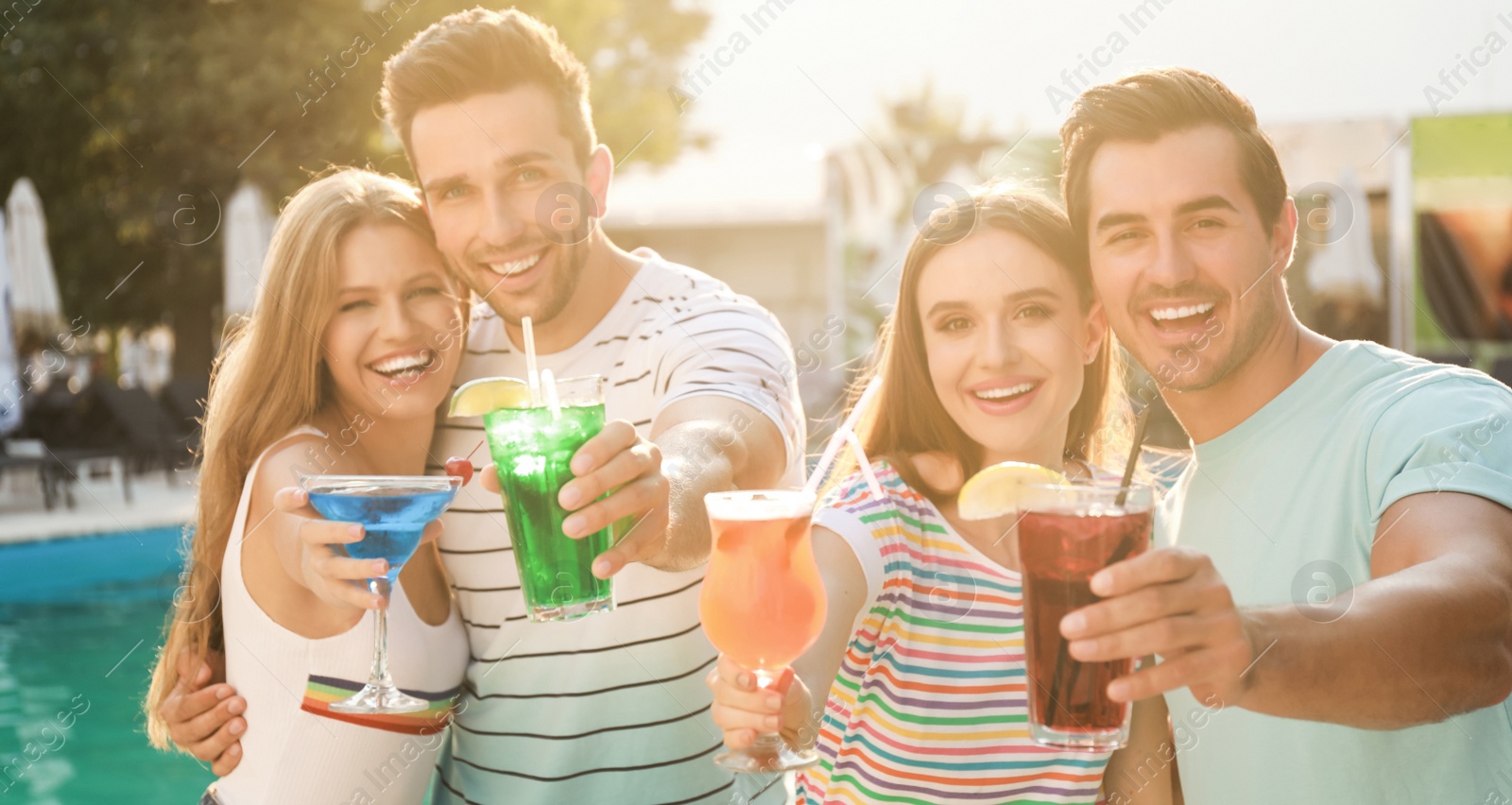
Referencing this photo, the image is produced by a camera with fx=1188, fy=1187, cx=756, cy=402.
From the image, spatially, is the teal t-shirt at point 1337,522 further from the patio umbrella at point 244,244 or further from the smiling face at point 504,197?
the patio umbrella at point 244,244

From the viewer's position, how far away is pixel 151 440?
13.5 meters

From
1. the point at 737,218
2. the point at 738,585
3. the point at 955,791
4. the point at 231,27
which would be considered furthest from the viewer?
the point at 737,218

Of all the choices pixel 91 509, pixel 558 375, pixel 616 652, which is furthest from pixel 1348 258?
pixel 91 509

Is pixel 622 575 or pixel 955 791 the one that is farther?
pixel 622 575

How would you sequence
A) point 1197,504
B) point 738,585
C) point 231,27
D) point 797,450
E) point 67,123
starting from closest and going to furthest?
1. point 738,585
2. point 1197,504
3. point 797,450
4. point 231,27
5. point 67,123

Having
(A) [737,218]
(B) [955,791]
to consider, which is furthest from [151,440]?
(B) [955,791]

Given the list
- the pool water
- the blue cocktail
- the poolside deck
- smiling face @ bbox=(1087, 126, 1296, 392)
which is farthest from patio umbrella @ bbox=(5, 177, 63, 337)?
smiling face @ bbox=(1087, 126, 1296, 392)

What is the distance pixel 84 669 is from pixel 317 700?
6.26 meters

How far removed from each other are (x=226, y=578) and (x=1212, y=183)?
2.16 metres

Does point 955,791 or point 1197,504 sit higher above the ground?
point 1197,504

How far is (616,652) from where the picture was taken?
103 inches

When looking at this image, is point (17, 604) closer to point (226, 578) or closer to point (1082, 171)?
point (226, 578)

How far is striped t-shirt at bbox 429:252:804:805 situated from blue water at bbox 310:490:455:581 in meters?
0.59

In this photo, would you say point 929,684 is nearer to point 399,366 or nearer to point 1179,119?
point 1179,119
